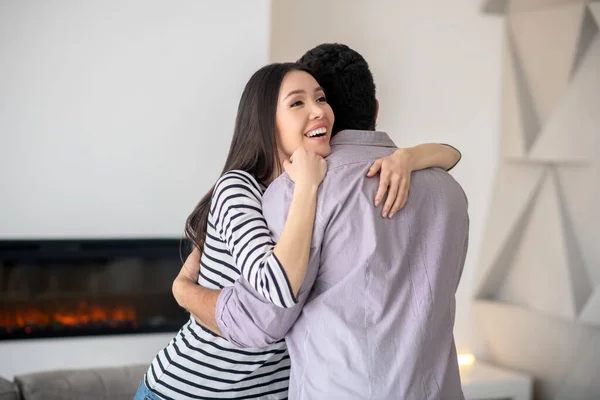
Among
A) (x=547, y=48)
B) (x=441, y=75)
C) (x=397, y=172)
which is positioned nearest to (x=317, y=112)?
(x=397, y=172)

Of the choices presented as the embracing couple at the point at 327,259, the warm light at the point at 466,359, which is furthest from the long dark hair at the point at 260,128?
the warm light at the point at 466,359

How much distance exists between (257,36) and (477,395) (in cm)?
220

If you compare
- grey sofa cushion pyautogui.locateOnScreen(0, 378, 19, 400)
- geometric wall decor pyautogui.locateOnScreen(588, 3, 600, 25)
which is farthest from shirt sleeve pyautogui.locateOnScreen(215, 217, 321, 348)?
geometric wall decor pyautogui.locateOnScreen(588, 3, 600, 25)

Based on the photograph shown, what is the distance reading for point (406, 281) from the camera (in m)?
1.39

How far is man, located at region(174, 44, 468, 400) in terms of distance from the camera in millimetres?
1339

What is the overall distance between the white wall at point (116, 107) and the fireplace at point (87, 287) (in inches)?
3.3

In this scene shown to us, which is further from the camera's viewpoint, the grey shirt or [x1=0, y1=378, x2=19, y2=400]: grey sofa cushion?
[x1=0, y1=378, x2=19, y2=400]: grey sofa cushion

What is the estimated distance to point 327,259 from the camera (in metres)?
1.38

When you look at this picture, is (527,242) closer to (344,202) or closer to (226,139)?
(226,139)

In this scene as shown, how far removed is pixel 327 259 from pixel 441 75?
11.9 ft

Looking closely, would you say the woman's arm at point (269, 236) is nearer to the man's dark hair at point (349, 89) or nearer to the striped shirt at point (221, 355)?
the striped shirt at point (221, 355)

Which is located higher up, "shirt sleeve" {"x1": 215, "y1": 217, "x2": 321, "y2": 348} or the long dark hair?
the long dark hair

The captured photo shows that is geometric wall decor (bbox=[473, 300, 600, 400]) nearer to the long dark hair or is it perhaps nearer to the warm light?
the warm light

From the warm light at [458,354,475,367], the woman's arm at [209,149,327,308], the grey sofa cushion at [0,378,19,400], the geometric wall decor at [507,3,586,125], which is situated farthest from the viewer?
the warm light at [458,354,475,367]
